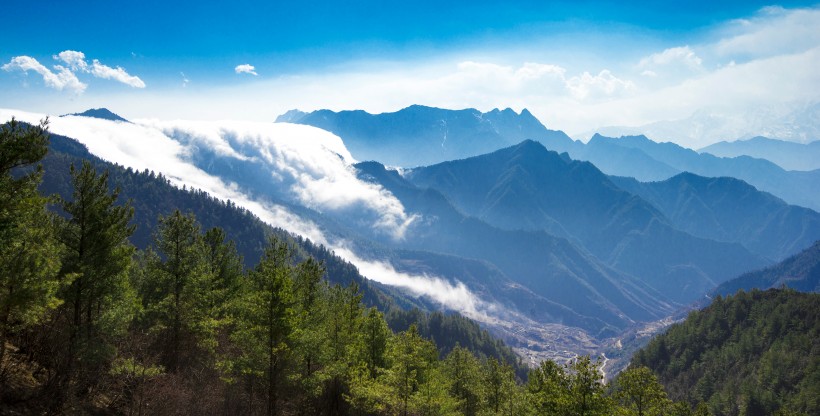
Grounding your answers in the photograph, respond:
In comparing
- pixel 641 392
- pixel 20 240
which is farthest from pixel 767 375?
pixel 20 240

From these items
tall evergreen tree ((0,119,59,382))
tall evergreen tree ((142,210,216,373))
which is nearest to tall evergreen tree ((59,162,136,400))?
tall evergreen tree ((0,119,59,382))

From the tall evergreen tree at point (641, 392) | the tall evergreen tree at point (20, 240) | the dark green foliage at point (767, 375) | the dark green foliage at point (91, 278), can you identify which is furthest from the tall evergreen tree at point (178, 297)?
the dark green foliage at point (767, 375)

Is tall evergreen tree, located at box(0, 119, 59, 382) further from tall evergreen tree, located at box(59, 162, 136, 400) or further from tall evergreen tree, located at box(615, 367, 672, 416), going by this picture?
tall evergreen tree, located at box(615, 367, 672, 416)

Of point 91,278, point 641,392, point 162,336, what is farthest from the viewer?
point 162,336

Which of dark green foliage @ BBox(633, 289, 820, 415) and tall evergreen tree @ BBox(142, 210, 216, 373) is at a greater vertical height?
tall evergreen tree @ BBox(142, 210, 216, 373)

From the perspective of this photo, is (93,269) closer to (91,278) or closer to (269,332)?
(91,278)

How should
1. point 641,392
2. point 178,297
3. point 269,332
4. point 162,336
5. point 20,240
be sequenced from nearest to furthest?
point 20,240 < point 269,332 < point 641,392 < point 178,297 < point 162,336

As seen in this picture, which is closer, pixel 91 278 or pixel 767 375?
pixel 91 278

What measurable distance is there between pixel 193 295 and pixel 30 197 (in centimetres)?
1820

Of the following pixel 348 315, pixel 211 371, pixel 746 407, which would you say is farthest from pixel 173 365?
pixel 746 407

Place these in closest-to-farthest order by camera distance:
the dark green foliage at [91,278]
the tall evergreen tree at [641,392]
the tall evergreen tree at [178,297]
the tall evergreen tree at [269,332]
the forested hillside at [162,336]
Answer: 1. the forested hillside at [162,336]
2. the dark green foliage at [91,278]
3. the tall evergreen tree at [269,332]
4. the tall evergreen tree at [641,392]
5. the tall evergreen tree at [178,297]

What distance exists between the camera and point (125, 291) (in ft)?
106

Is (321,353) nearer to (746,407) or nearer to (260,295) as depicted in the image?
(260,295)

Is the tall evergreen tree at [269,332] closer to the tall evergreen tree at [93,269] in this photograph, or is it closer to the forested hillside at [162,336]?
the forested hillside at [162,336]
